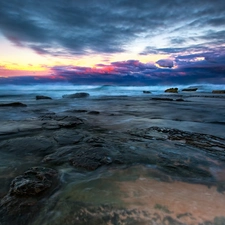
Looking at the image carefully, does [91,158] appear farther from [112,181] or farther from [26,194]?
[26,194]

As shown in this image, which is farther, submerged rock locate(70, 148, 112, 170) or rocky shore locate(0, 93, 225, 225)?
submerged rock locate(70, 148, 112, 170)

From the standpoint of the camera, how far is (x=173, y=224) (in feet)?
4.55

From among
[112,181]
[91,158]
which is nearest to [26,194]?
[112,181]

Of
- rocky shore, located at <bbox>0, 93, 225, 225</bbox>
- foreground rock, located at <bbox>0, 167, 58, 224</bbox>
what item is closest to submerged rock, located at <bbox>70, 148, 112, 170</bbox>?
rocky shore, located at <bbox>0, 93, 225, 225</bbox>

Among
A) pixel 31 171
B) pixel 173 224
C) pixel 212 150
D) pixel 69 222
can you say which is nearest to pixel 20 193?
pixel 31 171

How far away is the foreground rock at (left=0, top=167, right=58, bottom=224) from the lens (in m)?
1.46

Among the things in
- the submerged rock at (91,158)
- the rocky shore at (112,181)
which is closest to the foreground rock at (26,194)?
the rocky shore at (112,181)

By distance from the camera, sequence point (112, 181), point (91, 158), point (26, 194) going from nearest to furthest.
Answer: point (26, 194) → point (112, 181) → point (91, 158)

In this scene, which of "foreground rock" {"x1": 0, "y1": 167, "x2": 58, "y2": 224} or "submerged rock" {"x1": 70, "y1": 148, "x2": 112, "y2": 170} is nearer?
"foreground rock" {"x1": 0, "y1": 167, "x2": 58, "y2": 224}

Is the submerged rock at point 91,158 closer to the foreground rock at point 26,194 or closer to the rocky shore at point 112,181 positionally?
the rocky shore at point 112,181

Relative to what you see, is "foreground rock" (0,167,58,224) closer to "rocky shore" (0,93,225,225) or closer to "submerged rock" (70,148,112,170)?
"rocky shore" (0,93,225,225)

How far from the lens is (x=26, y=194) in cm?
172

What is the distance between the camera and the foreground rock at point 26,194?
146 centimetres

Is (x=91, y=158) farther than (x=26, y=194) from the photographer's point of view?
Yes
